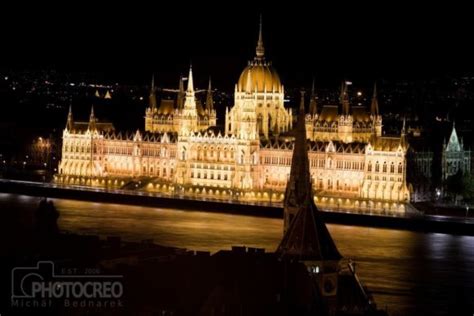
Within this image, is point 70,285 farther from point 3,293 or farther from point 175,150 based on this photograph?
point 175,150

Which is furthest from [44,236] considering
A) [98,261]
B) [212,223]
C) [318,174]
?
[318,174]

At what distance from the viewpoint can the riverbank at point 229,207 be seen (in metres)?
65.1

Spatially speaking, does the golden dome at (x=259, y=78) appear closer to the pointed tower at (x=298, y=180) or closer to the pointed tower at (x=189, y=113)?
the pointed tower at (x=189, y=113)

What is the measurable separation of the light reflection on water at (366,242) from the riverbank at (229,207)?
1.00 m

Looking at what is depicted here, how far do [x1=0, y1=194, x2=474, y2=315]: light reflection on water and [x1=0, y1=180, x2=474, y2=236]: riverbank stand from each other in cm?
100

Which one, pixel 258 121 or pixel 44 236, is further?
pixel 258 121

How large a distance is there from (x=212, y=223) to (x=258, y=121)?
13.6 meters

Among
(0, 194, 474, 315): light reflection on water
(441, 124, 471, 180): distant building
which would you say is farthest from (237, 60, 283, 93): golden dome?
(0, 194, 474, 315): light reflection on water

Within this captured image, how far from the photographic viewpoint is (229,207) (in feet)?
236

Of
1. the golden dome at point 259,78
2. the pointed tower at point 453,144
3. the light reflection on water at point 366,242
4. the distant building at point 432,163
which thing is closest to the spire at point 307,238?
the light reflection on water at point 366,242

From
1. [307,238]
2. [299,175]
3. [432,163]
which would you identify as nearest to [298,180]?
[299,175]

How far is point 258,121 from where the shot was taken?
78.4 metres

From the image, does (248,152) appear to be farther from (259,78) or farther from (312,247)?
(312,247)

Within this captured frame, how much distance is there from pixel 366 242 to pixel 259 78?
21.2m
